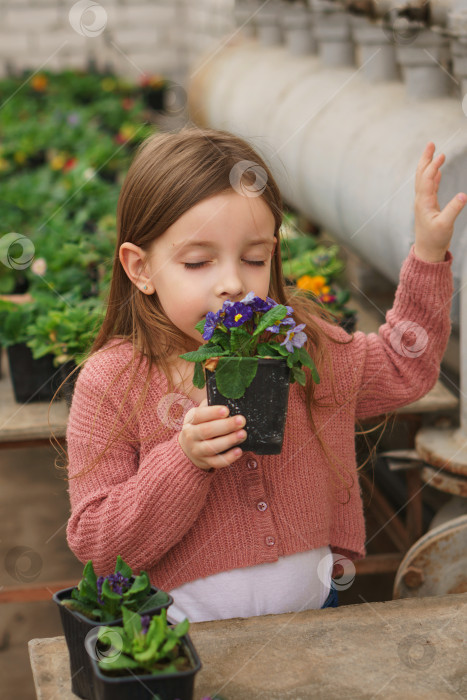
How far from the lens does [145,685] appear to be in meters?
1.03

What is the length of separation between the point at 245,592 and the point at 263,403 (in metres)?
0.44

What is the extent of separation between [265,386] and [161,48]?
9.28 m

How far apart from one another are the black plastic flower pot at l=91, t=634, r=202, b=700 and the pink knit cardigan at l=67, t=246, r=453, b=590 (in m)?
0.36

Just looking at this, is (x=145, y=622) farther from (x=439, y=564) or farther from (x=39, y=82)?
(x=39, y=82)

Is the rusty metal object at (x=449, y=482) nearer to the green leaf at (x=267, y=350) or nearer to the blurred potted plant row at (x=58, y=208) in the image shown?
the blurred potted plant row at (x=58, y=208)

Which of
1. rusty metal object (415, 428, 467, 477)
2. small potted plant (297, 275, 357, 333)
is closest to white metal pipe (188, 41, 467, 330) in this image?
small potted plant (297, 275, 357, 333)

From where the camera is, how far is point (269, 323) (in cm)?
123

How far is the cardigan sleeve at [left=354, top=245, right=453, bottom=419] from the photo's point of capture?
5.29 ft

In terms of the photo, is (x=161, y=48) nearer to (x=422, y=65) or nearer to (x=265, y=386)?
(x=422, y=65)

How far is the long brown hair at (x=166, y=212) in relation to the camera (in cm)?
146

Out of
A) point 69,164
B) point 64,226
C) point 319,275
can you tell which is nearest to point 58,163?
point 69,164

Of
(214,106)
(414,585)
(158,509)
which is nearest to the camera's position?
(158,509)

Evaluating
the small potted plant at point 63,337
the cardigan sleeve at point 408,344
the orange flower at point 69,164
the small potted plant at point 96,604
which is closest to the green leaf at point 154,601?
the small potted plant at point 96,604

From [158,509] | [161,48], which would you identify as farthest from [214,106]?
[158,509]
